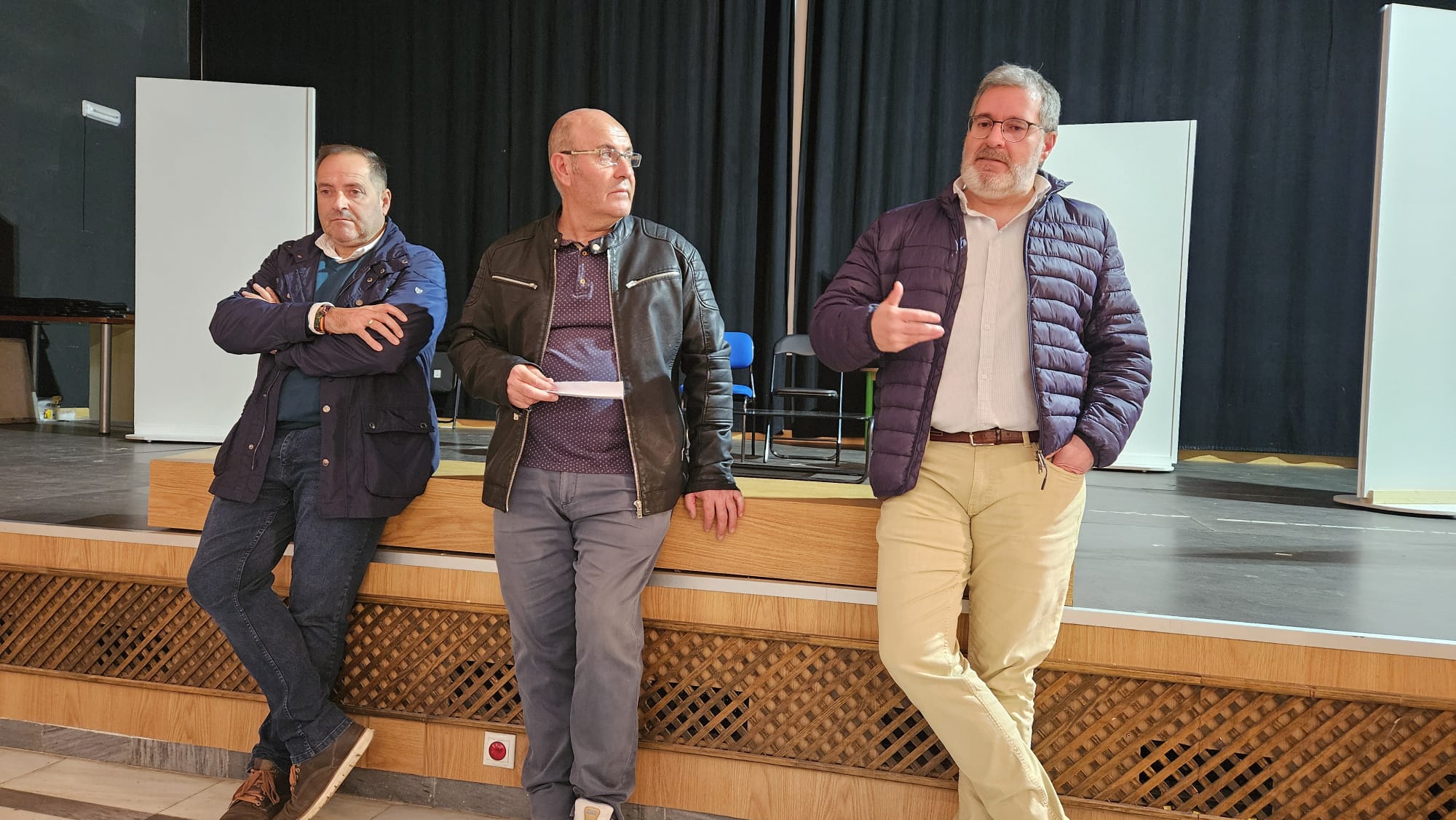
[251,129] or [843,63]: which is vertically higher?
[843,63]

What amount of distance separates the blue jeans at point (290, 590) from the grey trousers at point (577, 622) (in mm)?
455

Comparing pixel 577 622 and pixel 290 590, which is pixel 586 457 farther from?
pixel 290 590

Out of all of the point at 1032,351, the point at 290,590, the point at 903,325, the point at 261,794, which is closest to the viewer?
the point at 903,325

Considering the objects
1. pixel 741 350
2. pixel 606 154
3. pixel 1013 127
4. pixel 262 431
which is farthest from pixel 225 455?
pixel 741 350

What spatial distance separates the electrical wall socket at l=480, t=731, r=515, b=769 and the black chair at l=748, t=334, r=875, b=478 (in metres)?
1.44

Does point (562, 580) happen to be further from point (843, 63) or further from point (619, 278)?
point (843, 63)

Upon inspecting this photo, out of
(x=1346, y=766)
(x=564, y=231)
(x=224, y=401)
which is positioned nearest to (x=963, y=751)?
(x=1346, y=766)

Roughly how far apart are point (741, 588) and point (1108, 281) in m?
0.95

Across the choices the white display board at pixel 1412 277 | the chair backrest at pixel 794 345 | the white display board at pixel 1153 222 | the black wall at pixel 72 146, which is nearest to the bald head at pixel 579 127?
the chair backrest at pixel 794 345

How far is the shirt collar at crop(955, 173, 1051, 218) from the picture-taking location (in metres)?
1.79

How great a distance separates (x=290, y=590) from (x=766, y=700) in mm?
1078

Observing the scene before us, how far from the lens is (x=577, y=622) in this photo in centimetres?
189

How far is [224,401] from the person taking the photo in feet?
18.7

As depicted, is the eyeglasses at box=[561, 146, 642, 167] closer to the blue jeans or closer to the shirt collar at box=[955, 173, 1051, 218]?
the shirt collar at box=[955, 173, 1051, 218]
